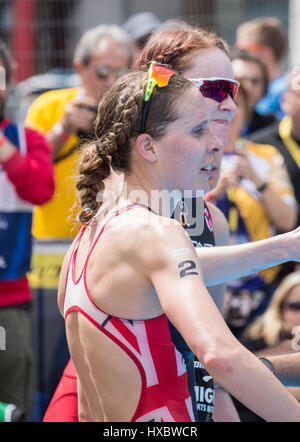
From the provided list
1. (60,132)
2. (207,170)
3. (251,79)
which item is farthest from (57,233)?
(207,170)

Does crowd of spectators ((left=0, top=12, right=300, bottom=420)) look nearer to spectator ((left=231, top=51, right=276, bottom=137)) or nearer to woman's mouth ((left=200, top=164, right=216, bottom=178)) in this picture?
spectator ((left=231, top=51, right=276, bottom=137))

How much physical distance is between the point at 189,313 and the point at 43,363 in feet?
9.47

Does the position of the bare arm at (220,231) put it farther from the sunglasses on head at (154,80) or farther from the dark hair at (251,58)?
the dark hair at (251,58)

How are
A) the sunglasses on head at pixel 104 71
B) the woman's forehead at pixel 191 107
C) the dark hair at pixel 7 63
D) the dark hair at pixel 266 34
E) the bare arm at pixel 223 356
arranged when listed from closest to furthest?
1. the bare arm at pixel 223 356
2. the woman's forehead at pixel 191 107
3. the dark hair at pixel 7 63
4. the sunglasses on head at pixel 104 71
5. the dark hair at pixel 266 34

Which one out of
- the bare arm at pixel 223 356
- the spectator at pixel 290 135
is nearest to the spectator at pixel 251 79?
the spectator at pixel 290 135

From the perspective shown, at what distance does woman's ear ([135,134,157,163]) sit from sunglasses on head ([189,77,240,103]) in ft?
1.76

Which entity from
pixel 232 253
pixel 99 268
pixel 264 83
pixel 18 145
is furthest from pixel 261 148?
pixel 99 268

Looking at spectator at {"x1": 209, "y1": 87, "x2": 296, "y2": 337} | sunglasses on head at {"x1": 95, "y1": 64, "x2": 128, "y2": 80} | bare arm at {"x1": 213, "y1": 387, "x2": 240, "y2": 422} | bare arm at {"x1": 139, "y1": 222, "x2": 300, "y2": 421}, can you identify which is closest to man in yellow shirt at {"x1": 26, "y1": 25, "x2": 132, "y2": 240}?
sunglasses on head at {"x1": 95, "y1": 64, "x2": 128, "y2": 80}

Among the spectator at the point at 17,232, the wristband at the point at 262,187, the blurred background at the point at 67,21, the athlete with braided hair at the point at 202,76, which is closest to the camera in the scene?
the athlete with braided hair at the point at 202,76

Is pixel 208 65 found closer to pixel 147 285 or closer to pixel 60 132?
pixel 147 285

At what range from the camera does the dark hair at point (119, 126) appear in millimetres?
1875

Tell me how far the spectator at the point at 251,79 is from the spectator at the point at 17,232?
4.61ft

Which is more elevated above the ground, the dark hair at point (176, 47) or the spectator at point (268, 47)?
the dark hair at point (176, 47)

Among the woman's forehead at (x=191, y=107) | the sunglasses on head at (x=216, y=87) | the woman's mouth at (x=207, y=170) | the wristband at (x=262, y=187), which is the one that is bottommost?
the wristband at (x=262, y=187)
